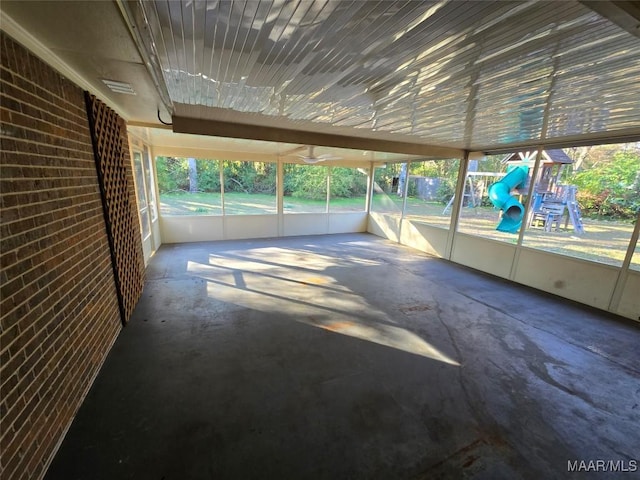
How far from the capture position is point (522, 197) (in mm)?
5215

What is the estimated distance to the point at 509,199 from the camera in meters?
5.52

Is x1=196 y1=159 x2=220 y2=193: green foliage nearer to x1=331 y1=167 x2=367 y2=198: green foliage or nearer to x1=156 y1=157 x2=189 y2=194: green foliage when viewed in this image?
→ x1=156 y1=157 x2=189 y2=194: green foliage

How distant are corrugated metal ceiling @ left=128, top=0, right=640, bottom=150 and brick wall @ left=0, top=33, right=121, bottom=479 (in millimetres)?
827

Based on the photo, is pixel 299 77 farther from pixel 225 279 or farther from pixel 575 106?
pixel 225 279

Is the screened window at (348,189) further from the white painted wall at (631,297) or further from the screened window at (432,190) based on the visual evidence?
the white painted wall at (631,297)

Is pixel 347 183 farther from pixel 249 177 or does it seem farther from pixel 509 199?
pixel 509 199

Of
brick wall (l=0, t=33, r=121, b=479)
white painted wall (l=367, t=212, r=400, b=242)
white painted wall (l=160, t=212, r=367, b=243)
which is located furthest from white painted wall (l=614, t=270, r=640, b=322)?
white painted wall (l=160, t=212, r=367, b=243)

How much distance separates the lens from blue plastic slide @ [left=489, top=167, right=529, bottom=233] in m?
5.34

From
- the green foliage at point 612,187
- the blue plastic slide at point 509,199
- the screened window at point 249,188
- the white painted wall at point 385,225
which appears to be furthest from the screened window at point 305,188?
the green foliage at point 612,187

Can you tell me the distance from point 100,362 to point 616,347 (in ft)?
18.2

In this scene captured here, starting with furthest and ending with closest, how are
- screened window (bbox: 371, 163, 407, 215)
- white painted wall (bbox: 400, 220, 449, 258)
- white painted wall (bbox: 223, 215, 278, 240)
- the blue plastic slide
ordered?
1. screened window (bbox: 371, 163, 407, 215)
2. white painted wall (bbox: 223, 215, 278, 240)
3. white painted wall (bbox: 400, 220, 449, 258)
4. the blue plastic slide

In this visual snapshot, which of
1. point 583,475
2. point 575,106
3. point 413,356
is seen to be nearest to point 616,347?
point 583,475

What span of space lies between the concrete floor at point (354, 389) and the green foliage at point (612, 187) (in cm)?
154

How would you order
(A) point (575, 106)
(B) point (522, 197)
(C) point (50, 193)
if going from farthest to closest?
1. (B) point (522, 197)
2. (A) point (575, 106)
3. (C) point (50, 193)
